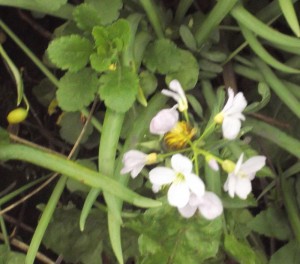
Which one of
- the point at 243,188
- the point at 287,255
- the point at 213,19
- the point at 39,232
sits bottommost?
the point at 287,255

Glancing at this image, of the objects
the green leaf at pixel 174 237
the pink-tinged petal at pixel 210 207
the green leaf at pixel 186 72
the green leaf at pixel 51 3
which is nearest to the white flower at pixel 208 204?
the pink-tinged petal at pixel 210 207

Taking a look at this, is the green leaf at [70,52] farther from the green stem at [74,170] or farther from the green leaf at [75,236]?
the green leaf at [75,236]

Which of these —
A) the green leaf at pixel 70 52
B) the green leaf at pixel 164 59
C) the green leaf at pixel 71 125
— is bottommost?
the green leaf at pixel 71 125

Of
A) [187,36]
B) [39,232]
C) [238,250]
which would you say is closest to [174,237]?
[238,250]

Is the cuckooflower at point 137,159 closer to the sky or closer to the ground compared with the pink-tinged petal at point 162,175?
closer to the sky

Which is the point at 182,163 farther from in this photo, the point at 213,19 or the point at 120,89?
the point at 213,19

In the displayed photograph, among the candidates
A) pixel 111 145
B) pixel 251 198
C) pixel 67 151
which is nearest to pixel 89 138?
pixel 67 151
